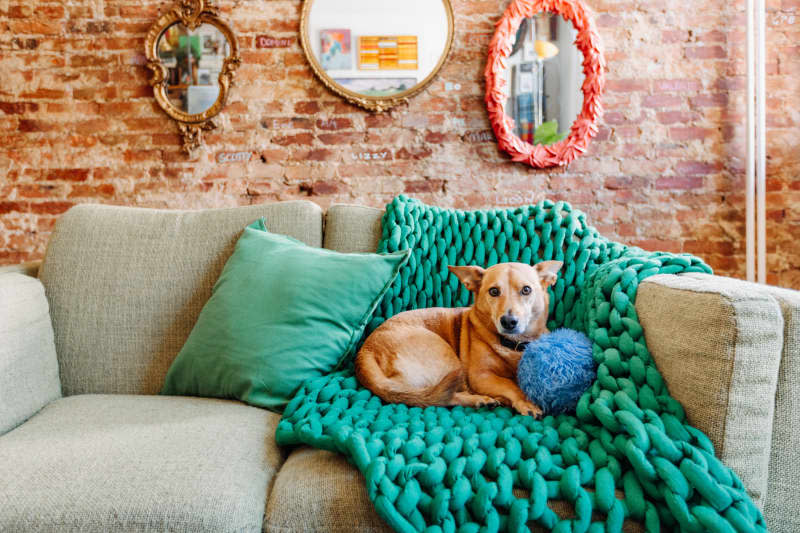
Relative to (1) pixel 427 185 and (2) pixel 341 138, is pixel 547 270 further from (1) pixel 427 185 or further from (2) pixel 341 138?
(2) pixel 341 138

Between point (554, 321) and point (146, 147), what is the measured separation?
1872 mm

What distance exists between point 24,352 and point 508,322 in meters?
1.18

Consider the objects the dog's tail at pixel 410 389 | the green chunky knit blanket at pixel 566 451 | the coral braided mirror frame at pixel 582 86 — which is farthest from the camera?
the coral braided mirror frame at pixel 582 86

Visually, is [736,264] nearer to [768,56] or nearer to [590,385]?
[768,56]

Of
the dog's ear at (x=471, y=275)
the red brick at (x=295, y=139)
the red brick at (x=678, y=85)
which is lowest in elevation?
the dog's ear at (x=471, y=275)

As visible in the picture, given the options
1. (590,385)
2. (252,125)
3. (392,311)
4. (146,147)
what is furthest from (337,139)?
(590,385)

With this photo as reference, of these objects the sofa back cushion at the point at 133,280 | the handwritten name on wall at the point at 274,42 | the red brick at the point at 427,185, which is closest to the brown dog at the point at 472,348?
the sofa back cushion at the point at 133,280

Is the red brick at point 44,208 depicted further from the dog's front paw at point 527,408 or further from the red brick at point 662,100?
the red brick at point 662,100

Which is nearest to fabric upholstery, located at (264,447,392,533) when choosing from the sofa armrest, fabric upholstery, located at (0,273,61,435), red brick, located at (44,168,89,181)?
fabric upholstery, located at (0,273,61,435)

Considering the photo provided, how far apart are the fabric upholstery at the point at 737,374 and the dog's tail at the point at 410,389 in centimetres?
47

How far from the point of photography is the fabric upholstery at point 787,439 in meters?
0.81

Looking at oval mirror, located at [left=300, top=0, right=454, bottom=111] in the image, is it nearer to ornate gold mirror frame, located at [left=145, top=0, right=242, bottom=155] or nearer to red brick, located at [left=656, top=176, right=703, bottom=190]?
ornate gold mirror frame, located at [left=145, top=0, right=242, bottom=155]

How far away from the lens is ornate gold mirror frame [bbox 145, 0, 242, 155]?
2109 mm

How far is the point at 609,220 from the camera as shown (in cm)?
212
